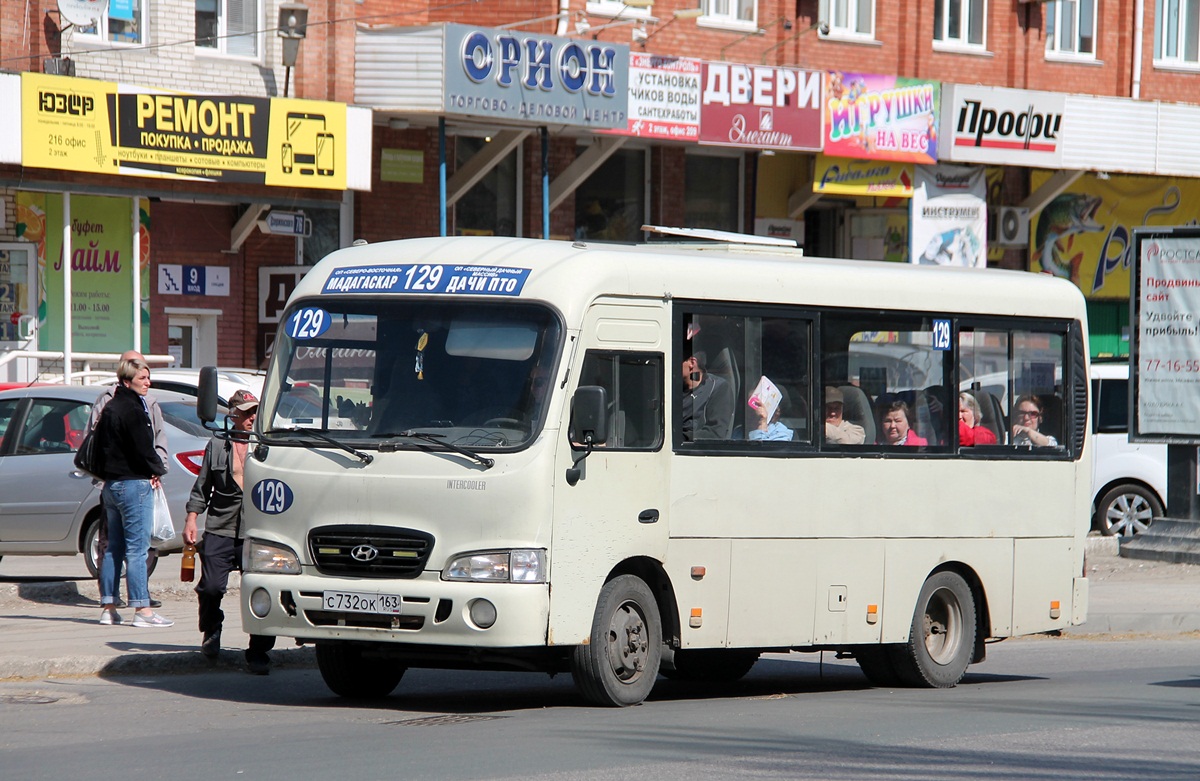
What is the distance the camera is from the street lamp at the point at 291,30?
79.8 feet

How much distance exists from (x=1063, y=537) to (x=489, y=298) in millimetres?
4827

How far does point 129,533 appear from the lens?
1227 centimetres

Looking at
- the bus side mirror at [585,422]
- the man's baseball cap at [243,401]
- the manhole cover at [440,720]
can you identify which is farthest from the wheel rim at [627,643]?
the man's baseball cap at [243,401]

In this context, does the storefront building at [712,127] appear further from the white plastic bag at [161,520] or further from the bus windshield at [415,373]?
the bus windshield at [415,373]

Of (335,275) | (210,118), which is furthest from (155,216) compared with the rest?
(335,275)

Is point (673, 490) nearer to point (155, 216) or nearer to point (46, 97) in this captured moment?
point (46, 97)

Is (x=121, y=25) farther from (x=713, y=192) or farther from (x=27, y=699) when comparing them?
(x=27, y=699)

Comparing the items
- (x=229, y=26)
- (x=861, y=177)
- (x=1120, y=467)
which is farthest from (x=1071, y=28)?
(x=229, y=26)

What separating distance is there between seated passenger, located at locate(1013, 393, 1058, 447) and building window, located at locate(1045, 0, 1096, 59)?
23052 millimetres

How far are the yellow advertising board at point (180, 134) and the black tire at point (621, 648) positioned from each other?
46.7 ft

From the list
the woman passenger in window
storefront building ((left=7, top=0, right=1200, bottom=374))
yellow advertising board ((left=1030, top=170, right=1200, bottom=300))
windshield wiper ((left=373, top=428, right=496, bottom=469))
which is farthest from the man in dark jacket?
yellow advertising board ((left=1030, top=170, right=1200, bottom=300))

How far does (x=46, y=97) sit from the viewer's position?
21.6 m

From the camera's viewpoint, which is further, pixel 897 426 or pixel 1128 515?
pixel 1128 515

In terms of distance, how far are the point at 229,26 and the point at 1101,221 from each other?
17.8m
